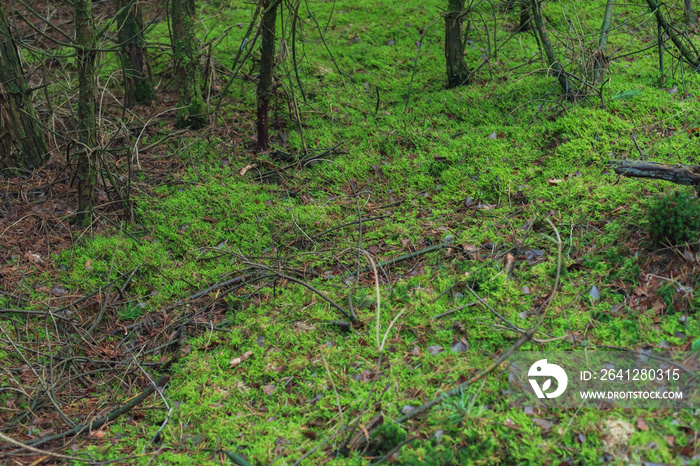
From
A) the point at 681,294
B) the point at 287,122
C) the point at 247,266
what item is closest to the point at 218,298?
the point at 247,266

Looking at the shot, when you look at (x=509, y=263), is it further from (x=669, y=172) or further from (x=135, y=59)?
(x=135, y=59)

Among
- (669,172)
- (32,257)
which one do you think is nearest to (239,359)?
(32,257)

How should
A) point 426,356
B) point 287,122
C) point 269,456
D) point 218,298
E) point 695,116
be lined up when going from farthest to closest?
1. point 287,122
2. point 695,116
3. point 218,298
4. point 426,356
5. point 269,456

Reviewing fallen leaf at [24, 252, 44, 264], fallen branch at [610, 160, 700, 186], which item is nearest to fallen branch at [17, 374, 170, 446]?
fallen leaf at [24, 252, 44, 264]

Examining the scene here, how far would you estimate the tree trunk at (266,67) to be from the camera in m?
5.36

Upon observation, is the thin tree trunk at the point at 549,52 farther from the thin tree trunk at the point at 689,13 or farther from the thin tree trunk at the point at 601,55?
the thin tree trunk at the point at 689,13

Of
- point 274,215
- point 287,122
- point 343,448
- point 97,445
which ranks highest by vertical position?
point 287,122

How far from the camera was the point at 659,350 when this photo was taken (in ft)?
9.66

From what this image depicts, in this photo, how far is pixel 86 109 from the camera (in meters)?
4.77

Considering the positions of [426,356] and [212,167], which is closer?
[426,356]

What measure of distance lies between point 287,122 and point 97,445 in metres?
4.29

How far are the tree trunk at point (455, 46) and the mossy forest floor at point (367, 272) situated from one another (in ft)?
0.58

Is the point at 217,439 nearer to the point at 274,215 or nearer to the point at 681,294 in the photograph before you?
the point at 274,215

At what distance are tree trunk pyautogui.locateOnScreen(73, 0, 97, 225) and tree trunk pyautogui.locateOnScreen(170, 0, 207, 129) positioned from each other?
141 centimetres
